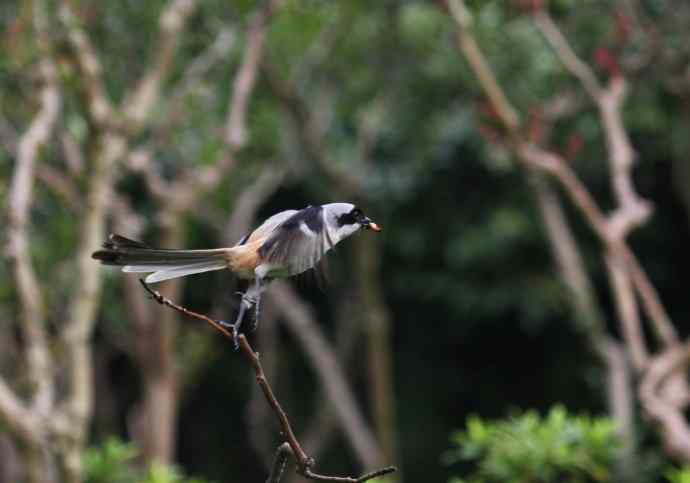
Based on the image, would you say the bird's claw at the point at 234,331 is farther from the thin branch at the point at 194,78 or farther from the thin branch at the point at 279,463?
the thin branch at the point at 194,78

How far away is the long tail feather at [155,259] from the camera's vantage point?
Result: 199 centimetres

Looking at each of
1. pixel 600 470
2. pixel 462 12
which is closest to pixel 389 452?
pixel 462 12

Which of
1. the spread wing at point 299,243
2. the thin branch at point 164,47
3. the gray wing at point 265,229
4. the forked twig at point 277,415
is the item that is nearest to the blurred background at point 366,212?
the thin branch at point 164,47

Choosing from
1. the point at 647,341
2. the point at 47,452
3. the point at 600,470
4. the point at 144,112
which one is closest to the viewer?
the point at 600,470

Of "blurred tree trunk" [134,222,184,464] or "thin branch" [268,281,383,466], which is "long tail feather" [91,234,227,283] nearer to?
"blurred tree trunk" [134,222,184,464]

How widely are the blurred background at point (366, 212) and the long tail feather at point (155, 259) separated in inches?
90.5

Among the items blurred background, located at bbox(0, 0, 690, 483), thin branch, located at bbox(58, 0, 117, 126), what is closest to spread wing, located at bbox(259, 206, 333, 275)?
blurred background, located at bbox(0, 0, 690, 483)

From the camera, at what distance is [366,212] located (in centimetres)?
875

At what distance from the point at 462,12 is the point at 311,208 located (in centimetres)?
444

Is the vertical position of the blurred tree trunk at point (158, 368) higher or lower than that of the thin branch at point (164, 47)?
lower

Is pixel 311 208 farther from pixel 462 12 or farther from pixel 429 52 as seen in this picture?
Result: pixel 429 52

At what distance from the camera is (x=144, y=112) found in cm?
600

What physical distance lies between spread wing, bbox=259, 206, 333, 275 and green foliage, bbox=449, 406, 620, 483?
2105 mm

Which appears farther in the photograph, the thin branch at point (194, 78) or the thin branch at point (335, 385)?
the thin branch at point (335, 385)
